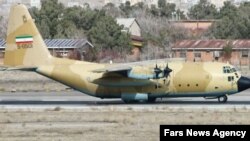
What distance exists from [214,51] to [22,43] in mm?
52038

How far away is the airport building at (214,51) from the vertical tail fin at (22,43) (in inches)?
1900

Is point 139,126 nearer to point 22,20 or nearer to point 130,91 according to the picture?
point 130,91

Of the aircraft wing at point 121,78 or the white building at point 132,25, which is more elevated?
the aircraft wing at point 121,78

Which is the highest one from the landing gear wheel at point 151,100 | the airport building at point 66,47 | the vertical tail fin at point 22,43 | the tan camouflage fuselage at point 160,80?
the vertical tail fin at point 22,43

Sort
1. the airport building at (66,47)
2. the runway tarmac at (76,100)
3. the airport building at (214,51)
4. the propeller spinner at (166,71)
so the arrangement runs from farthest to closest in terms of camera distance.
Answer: the airport building at (214,51) < the airport building at (66,47) < the runway tarmac at (76,100) < the propeller spinner at (166,71)

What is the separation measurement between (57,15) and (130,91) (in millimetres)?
70470

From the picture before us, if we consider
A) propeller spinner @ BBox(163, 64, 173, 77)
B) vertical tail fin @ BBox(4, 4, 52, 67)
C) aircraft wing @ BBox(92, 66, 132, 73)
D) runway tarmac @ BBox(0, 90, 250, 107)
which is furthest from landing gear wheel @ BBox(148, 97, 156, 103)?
vertical tail fin @ BBox(4, 4, 52, 67)

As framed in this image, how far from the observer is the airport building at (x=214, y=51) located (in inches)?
3885

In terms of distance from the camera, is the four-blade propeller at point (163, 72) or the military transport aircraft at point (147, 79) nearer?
the military transport aircraft at point (147, 79)

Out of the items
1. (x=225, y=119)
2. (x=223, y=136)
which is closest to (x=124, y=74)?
(x=225, y=119)

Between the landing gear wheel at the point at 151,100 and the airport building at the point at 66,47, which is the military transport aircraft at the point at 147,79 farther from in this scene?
the airport building at the point at 66,47

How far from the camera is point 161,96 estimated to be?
4872 cm

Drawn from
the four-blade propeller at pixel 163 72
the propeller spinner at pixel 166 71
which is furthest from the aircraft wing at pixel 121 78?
the propeller spinner at pixel 166 71

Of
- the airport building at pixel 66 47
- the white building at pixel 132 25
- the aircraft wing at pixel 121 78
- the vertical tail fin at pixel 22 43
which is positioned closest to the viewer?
the aircraft wing at pixel 121 78
